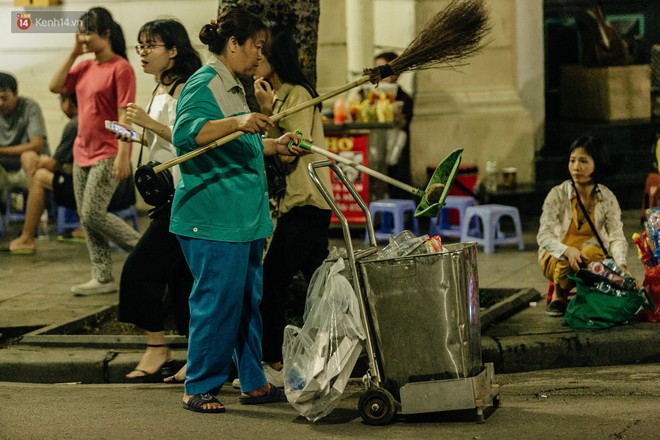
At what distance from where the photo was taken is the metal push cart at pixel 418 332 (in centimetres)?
573

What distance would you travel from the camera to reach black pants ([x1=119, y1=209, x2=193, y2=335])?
6801 millimetres

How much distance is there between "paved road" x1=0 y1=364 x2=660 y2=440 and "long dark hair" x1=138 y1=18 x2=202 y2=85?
1.71 meters

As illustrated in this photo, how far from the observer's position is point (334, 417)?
6117 millimetres

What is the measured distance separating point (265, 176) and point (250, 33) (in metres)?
0.70

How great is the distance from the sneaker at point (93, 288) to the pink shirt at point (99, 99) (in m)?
0.86

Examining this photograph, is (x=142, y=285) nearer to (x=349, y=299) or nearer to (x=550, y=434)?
(x=349, y=299)

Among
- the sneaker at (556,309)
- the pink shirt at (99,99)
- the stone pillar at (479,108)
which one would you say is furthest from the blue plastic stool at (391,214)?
the sneaker at (556,309)

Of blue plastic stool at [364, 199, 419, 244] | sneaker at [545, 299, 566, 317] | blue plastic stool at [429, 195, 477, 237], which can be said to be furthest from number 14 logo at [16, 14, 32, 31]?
sneaker at [545, 299, 566, 317]

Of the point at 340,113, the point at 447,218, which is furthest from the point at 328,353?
the point at 340,113

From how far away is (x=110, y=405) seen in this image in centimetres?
645

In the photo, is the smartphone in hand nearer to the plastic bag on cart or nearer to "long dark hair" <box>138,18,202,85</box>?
"long dark hair" <box>138,18,202,85</box>

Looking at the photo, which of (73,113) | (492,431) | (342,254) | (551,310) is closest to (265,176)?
(342,254)

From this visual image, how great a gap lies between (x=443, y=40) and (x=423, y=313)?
1.34 metres

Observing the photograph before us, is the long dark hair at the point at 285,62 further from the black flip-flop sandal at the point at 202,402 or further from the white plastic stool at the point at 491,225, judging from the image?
the white plastic stool at the point at 491,225
